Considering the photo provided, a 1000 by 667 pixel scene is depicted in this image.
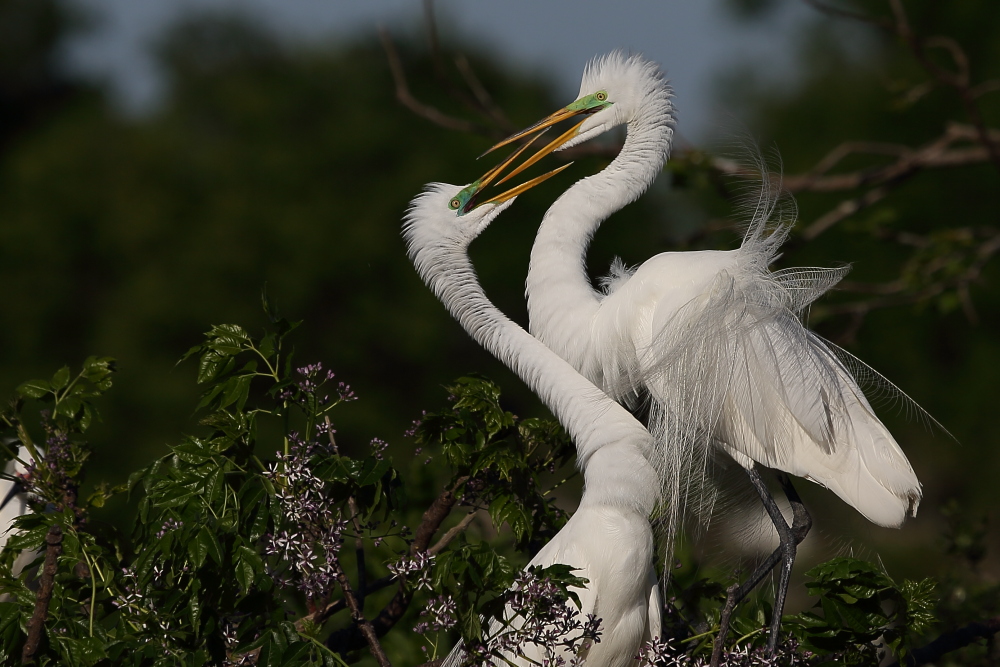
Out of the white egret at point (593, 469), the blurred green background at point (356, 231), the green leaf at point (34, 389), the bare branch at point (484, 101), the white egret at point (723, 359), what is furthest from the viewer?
the blurred green background at point (356, 231)

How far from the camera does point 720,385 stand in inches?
116

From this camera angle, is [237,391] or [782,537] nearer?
[237,391]

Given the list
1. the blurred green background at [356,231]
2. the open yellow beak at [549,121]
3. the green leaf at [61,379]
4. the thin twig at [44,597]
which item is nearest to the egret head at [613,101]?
the open yellow beak at [549,121]

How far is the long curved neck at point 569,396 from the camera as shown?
8.99 feet

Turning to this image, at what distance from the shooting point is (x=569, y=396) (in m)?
2.92

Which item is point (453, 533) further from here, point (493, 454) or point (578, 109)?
point (578, 109)

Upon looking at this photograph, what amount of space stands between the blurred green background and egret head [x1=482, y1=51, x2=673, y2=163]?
9.38 metres

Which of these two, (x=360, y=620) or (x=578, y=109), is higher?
(x=578, y=109)

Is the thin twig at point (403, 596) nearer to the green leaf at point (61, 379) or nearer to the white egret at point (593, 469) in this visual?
the white egret at point (593, 469)

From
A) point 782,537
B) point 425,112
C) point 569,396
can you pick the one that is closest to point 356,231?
point 425,112

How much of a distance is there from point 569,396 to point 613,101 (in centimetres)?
118

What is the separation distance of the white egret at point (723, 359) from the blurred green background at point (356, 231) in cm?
986

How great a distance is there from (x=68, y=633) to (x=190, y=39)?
2714cm

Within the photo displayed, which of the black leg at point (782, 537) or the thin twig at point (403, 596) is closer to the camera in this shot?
the thin twig at point (403, 596)
